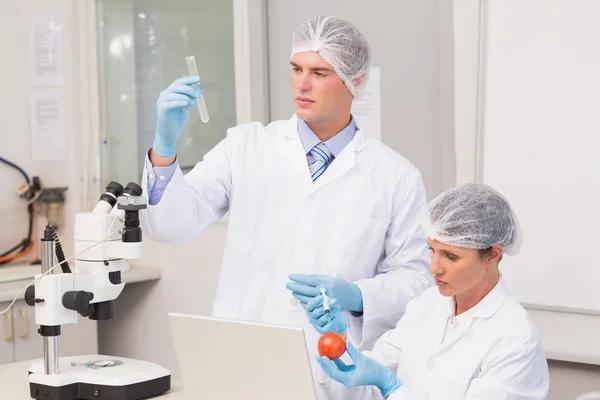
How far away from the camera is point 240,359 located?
1475 millimetres

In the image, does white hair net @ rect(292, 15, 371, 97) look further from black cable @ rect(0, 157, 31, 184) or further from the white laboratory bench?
black cable @ rect(0, 157, 31, 184)

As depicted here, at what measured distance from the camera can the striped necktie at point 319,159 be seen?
2107mm

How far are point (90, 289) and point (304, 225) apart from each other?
52cm

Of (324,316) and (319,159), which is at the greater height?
(319,159)

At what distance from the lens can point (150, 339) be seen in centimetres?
357

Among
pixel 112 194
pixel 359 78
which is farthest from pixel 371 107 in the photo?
pixel 112 194

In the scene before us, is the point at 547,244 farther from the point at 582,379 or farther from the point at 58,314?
the point at 58,314

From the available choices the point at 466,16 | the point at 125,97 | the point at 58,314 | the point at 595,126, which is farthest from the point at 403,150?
the point at 125,97

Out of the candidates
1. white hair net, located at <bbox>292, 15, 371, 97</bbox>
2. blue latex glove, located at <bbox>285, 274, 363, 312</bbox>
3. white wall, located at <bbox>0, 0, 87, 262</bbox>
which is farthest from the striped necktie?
white wall, located at <bbox>0, 0, 87, 262</bbox>

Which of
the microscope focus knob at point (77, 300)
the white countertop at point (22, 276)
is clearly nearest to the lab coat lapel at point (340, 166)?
the microscope focus knob at point (77, 300)

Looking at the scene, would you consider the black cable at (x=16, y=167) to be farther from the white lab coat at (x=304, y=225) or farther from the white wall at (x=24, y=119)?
the white lab coat at (x=304, y=225)

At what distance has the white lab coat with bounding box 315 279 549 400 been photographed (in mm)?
1604

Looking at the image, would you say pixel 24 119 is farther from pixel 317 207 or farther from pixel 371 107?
pixel 317 207

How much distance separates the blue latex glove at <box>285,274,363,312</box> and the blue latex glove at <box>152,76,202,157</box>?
417 millimetres
